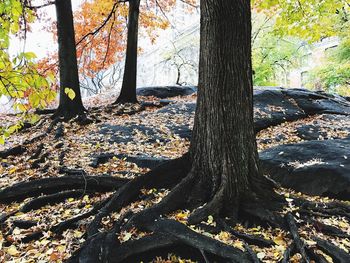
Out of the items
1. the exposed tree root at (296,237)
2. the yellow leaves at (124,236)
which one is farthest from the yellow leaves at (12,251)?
the exposed tree root at (296,237)

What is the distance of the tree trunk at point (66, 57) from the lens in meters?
9.75

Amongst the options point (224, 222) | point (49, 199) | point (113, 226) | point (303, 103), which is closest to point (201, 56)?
point (224, 222)

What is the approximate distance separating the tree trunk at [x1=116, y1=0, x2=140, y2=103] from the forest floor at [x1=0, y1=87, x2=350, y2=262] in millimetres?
855

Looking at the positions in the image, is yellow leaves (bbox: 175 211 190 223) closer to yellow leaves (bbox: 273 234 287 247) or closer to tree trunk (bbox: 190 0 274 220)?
tree trunk (bbox: 190 0 274 220)

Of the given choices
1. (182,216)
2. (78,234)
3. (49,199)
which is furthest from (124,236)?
(49,199)

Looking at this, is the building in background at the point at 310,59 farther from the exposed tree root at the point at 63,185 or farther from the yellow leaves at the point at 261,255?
the yellow leaves at the point at 261,255

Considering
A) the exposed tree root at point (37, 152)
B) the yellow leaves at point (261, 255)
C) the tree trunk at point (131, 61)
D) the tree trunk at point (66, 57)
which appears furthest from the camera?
the tree trunk at point (131, 61)

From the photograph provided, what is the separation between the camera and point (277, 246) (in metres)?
3.54

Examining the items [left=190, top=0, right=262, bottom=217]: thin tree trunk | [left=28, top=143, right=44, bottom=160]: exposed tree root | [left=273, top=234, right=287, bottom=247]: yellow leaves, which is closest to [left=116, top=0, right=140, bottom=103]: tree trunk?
[left=28, top=143, right=44, bottom=160]: exposed tree root

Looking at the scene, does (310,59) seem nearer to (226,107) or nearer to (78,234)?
(226,107)

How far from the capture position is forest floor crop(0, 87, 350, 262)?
3.67 m

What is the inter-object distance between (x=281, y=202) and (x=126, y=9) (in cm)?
1388

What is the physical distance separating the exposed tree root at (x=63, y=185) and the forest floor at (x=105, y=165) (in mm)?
74

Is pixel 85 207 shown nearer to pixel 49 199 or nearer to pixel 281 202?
pixel 49 199
